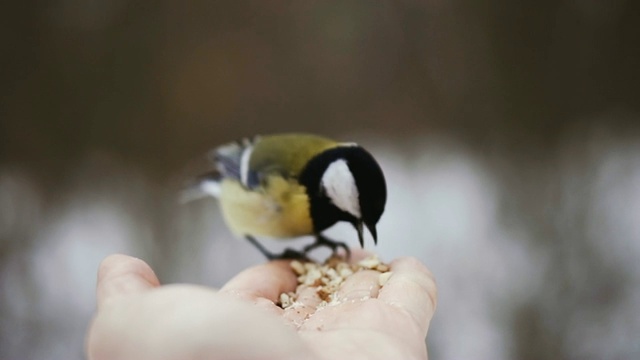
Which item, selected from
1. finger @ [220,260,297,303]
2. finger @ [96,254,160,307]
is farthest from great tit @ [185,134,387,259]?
finger @ [96,254,160,307]

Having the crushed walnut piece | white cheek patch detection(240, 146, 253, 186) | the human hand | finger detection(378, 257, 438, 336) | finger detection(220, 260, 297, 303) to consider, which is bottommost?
the crushed walnut piece

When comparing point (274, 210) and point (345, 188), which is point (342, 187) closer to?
point (345, 188)

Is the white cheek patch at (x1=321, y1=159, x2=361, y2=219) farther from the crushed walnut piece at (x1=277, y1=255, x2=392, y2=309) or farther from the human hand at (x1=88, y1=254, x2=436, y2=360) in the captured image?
the human hand at (x1=88, y1=254, x2=436, y2=360)

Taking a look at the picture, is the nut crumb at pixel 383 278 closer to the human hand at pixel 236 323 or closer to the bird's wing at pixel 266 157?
the human hand at pixel 236 323

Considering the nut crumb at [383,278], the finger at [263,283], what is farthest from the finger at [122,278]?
the nut crumb at [383,278]

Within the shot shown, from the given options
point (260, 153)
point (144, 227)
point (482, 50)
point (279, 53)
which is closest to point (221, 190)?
point (260, 153)

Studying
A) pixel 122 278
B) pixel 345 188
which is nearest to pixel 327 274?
pixel 345 188

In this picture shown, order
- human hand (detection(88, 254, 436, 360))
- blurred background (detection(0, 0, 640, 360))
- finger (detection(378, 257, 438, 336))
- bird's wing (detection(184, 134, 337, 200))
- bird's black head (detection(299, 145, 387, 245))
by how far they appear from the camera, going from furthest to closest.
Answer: blurred background (detection(0, 0, 640, 360))
bird's wing (detection(184, 134, 337, 200))
bird's black head (detection(299, 145, 387, 245))
finger (detection(378, 257, 438, 336))
human hand (detection(88, 254, 436, 360))

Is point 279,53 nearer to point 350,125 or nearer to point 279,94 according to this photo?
point 279,94
